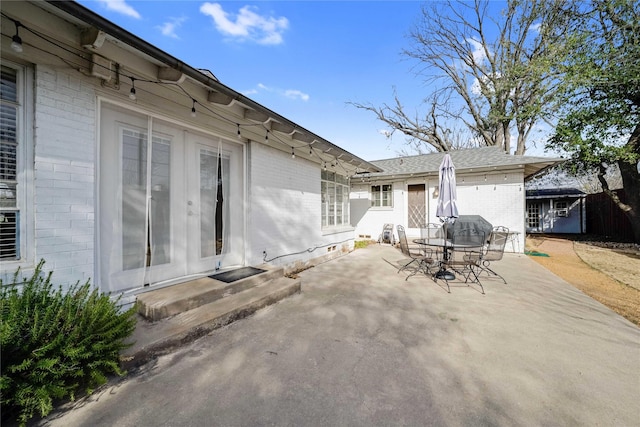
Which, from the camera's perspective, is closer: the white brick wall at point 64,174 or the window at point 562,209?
the white brick wall at point 64,174

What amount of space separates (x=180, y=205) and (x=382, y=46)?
1078 centimetres

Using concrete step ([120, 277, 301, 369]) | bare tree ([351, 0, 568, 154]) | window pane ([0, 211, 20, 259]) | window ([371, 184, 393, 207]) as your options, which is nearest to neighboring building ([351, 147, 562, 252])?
window ([371, 184, 393, 207])

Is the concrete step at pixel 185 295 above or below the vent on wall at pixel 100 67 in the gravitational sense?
below

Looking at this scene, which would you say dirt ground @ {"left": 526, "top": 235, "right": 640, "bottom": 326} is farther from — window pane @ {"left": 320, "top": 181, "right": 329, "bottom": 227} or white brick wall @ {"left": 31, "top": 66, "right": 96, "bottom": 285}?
white brick wall @ {"left": 31, "top": 66, "right": 96, "bottom": 285}

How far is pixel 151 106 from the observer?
321 centimetres

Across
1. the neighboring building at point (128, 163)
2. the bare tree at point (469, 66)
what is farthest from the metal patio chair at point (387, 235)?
the bare tree at point (469, 66)

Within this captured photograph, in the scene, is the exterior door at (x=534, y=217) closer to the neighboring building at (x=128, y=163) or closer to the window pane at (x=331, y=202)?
the window pane at (x=331, y=202)

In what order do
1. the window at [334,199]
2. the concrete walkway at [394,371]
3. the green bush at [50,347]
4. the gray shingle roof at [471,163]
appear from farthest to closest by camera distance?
the gray shingle roof at [471,163] → the window at [334,199] → the concrete walkway at [394,371] → the green bush at [50,347]

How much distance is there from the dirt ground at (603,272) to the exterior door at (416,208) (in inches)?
142

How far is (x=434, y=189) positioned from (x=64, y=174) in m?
10.1

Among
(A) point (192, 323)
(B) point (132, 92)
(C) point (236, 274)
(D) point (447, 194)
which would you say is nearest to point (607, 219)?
(D) point (447, 194)

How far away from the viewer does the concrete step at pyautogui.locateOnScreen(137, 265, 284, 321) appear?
2.79 metres

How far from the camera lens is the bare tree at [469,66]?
15.3 meters

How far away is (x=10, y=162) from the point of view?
2.22 m
